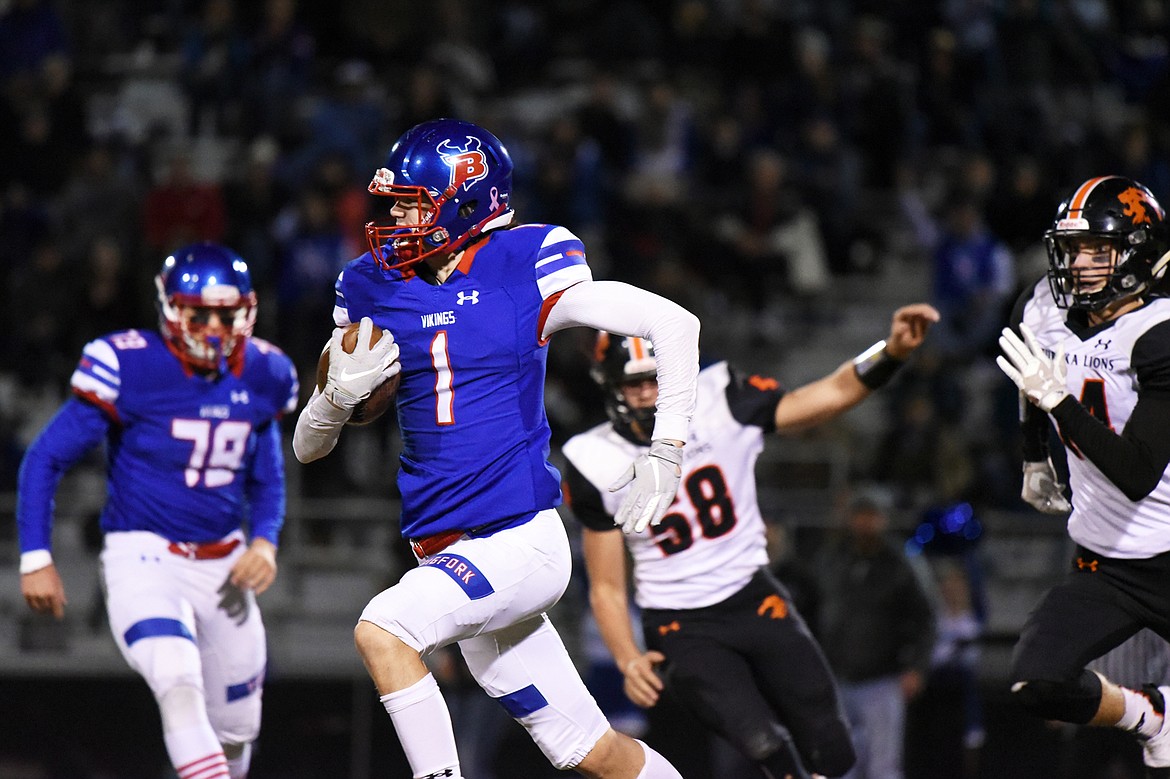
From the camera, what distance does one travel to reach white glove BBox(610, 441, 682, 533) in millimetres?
4031

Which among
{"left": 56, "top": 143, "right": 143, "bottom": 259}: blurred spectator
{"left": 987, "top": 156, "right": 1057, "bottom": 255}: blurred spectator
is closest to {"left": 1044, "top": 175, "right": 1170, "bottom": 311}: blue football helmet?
{"left": 987, "top": 156, "right": 1057, "bottom": 255}: blurred spectator

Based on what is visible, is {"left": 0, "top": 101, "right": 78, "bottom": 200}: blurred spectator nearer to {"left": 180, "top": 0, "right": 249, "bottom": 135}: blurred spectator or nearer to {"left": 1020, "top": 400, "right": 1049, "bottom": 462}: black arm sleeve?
{"left": 180, "top": 0, "right": 249, "bottom": 135}: blurred spectator

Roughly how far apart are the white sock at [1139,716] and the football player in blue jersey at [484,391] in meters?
1.54

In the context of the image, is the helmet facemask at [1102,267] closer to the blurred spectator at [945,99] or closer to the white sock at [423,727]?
the white sock at [423,727]

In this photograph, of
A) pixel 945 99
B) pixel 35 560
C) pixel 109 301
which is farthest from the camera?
pixel 945 99

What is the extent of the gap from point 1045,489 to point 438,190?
236cm

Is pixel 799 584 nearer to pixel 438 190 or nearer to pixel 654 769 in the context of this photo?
pixel 654 769

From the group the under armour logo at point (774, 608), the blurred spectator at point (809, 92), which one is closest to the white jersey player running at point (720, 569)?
the under armour logo at point (774, 608)

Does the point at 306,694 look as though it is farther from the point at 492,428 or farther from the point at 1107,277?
the point at 1107,277

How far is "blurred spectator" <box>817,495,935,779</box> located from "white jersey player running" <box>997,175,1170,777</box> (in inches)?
94.0

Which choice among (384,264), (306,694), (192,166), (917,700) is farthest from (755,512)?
(192,166)

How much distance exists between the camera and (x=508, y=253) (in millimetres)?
4480

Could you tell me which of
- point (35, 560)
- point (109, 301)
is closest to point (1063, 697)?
point (35, 560)

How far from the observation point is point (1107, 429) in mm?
4762
